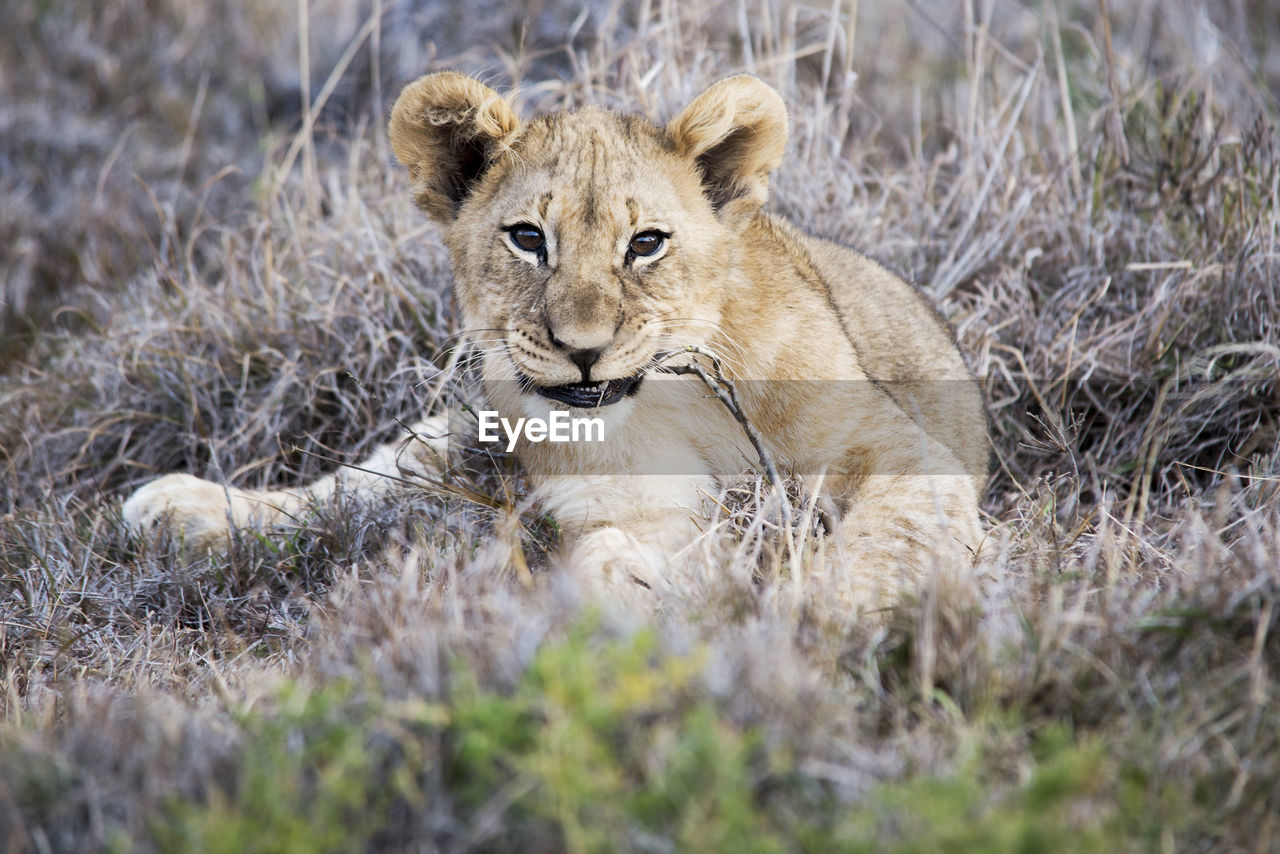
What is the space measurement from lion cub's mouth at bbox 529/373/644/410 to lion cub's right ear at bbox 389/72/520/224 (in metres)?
0.70

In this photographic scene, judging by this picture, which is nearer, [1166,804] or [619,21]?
[1166,804]

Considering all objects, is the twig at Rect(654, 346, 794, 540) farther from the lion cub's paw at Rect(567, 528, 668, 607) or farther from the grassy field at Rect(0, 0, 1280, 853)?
the lion cub's paw at Rect(567, 528, 668, 607)

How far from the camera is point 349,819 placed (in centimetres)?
154

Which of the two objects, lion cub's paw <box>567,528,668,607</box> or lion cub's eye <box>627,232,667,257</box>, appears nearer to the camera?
lion cub's paw <box>567,528,668,607</box>

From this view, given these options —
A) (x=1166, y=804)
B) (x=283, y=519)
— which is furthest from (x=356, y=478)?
(x=1166, y=804)

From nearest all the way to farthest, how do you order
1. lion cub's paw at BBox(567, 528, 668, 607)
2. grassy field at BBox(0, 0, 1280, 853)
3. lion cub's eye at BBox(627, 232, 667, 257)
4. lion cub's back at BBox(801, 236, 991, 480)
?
1. grassy field at BBox(0, 0, 1280, 853)
2. lion cub's paw at BBox(567, 528, 668, 607)
3. lion cub's eye at BBox(627, 232, 667, 257)
4. lion cub's back at BBox(801, 236, 991, 480)

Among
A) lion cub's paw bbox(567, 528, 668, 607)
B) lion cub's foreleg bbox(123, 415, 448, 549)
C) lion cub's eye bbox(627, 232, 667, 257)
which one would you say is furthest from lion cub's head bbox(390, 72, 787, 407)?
lion cub's foreleg bbox(123, 415, 448, 549)

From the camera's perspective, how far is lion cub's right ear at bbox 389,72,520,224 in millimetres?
2820

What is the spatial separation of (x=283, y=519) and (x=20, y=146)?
3912 millimetres

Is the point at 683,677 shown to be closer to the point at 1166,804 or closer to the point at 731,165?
the point at 1166,804

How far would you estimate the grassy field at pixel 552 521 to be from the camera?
1.53 m

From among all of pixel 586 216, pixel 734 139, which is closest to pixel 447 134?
pixel 586 216

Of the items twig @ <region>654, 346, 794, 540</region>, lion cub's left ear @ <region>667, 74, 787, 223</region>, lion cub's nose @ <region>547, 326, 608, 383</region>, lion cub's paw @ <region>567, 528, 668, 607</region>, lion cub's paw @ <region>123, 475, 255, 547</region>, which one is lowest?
lion cub's paw @ <region>123, 475, 255, 547</region>

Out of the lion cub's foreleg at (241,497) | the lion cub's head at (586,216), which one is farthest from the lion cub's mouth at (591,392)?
the lion cub's foreleg at (241,497)
